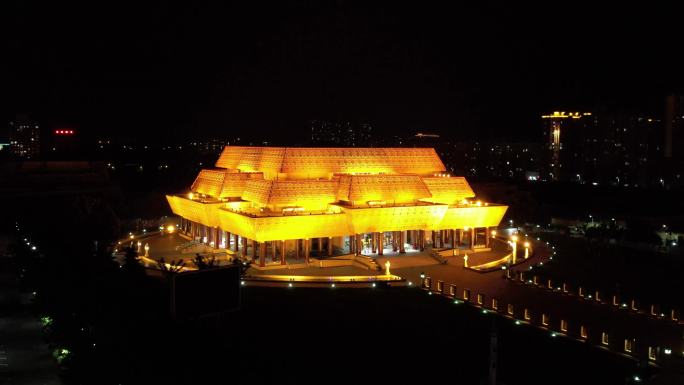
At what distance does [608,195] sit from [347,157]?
49536mm

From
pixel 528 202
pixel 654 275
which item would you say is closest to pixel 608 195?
pixel 528 202

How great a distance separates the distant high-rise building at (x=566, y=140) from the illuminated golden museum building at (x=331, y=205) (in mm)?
56260

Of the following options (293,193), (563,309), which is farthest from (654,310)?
(293,193)

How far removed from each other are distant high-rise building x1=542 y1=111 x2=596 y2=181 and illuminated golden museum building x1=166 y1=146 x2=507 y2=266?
56260mm

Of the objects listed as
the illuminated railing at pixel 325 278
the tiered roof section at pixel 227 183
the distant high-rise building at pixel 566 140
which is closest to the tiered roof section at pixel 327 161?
the tiered roof section at pixel 227 183

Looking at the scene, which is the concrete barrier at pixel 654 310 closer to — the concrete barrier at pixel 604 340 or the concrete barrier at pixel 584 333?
Answer: the concrete barrier at pixel 584 333

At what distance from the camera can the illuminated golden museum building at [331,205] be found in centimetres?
4191

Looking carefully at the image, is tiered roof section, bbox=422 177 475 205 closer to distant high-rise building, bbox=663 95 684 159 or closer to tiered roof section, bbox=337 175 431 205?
tiered roof section, bbox=337 175 431 205

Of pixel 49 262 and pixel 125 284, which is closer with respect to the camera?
pixel 125 284

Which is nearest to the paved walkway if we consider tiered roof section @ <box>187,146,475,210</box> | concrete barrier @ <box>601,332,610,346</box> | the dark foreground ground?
concrete barrier @ <box>601,332,610,346</box>

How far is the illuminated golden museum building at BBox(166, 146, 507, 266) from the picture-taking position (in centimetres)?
4191

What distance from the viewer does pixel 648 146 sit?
323 ft

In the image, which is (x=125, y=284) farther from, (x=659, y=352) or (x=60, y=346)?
(x=659, y=352)

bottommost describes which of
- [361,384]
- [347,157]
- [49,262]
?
[361,384]
